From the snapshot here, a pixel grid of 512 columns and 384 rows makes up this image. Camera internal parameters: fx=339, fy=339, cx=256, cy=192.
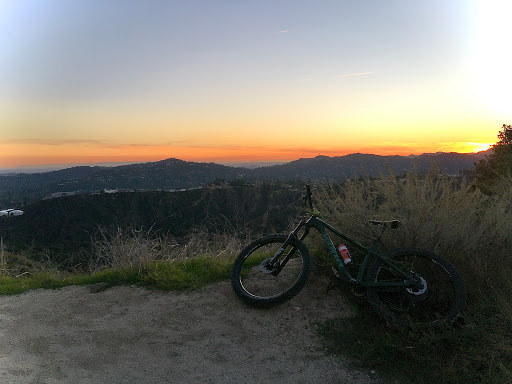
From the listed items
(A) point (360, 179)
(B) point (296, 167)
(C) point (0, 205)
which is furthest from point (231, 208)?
(A) point (360, 179)

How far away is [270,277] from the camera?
4.78 meters

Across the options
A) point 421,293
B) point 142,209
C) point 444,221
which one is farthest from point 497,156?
point 142,209

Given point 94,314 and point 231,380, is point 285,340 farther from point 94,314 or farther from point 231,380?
point 94,314

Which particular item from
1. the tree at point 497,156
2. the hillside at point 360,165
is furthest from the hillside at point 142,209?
the tree at point 497,156

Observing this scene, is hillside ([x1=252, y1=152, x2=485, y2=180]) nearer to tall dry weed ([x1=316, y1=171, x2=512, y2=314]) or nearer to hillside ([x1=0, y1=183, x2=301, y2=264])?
tall dry weed ([x1=316, y1=171, x2=512, y2=314])

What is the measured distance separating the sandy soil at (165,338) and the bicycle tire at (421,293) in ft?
1.79

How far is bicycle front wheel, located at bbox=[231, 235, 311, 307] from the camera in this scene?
160 inches

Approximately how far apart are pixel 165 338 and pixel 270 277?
1701 millimetres

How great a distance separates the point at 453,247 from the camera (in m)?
4.25

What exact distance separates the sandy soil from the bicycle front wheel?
15 centimetres

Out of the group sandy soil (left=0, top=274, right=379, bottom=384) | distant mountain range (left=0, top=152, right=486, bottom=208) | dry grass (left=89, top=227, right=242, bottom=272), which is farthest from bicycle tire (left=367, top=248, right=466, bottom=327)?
distant mountain range (left=0, top=152, right=486, bottom=208)

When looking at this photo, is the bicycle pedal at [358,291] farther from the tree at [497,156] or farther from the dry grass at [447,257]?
the tree at [497,156]

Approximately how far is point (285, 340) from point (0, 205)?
191 ft

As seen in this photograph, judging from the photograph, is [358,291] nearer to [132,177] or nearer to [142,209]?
[142,209]
